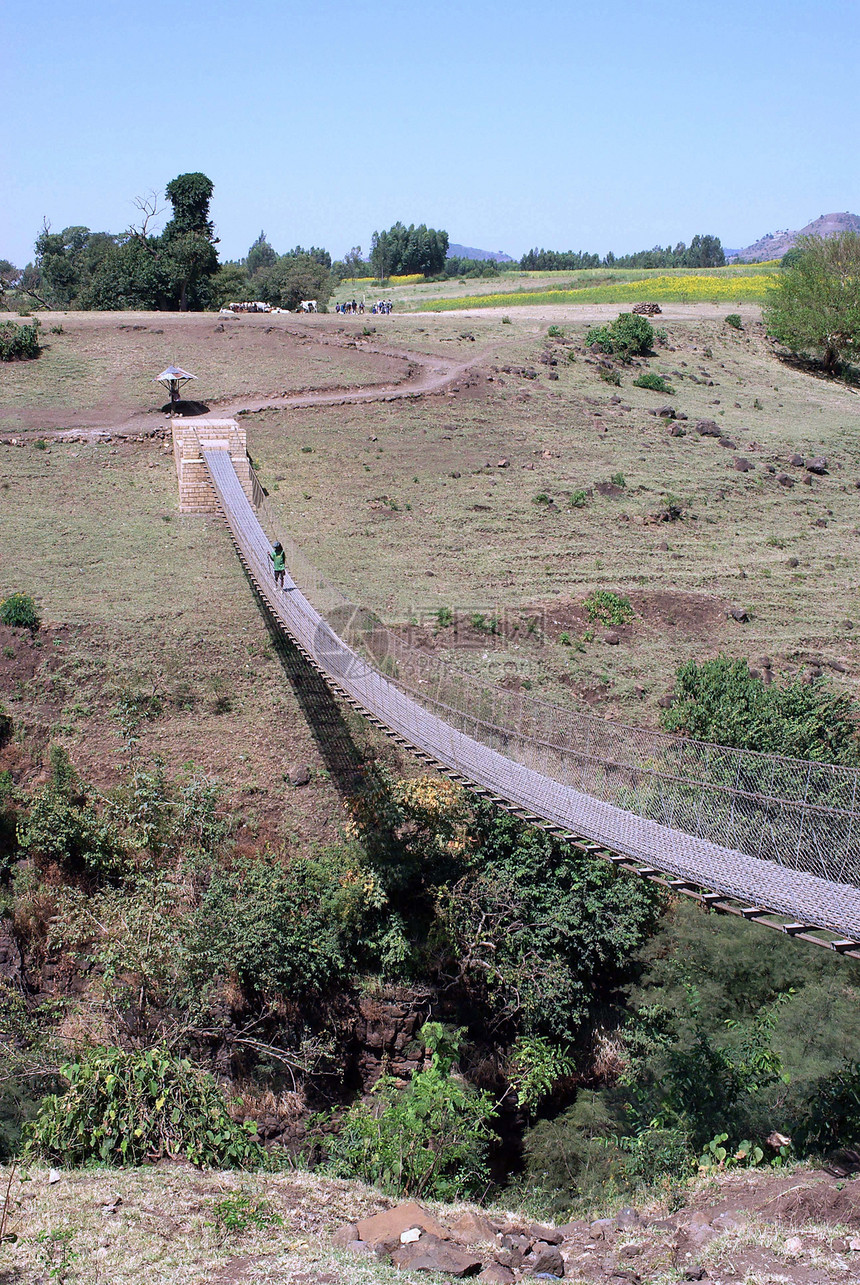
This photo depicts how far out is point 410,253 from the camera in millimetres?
80375

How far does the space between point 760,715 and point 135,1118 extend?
9.86 meters

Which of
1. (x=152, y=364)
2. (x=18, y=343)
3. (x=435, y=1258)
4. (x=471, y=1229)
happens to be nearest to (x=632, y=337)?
(x=152, y=364)

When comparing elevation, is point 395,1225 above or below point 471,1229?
above

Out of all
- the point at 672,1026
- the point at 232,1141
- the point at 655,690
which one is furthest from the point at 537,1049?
the point at 655,690

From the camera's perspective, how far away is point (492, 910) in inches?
522

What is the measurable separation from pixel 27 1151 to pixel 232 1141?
76.5 inches

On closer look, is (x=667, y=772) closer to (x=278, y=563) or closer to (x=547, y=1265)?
(x=547, y=1265)

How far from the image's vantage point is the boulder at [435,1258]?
7.45 meters

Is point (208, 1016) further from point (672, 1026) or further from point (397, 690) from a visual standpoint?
point (672, 1026)

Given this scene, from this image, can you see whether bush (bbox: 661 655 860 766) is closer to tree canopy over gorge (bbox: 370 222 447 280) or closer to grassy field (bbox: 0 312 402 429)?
grassy field (bbox: 0 312 402 429)

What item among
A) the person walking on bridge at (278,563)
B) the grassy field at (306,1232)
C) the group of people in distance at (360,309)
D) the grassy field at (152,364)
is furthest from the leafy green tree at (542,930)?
the group of people in distance at (360,309)

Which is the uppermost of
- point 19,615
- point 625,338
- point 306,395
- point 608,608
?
point 625,338

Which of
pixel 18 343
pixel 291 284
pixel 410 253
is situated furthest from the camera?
pixel 410 253

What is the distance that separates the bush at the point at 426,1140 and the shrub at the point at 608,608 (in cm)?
980
